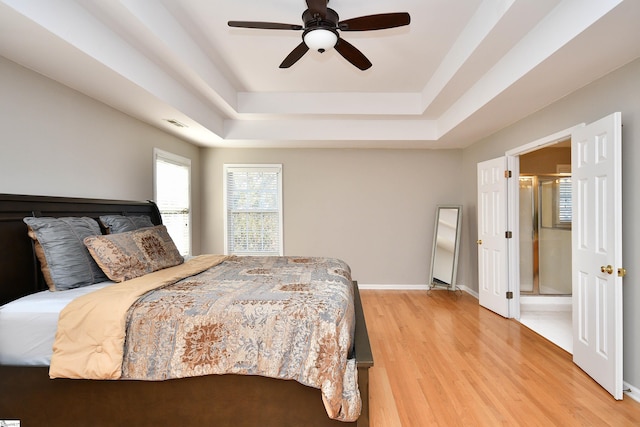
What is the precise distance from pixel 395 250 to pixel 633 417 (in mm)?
3478

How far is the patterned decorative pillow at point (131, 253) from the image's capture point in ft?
7.47

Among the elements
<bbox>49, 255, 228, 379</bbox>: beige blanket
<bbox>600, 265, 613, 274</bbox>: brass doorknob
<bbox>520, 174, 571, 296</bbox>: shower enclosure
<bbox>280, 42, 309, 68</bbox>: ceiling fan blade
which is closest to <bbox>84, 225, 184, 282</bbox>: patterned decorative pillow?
<bbox>49, 255, 228, 379</bbox>: beige blanket

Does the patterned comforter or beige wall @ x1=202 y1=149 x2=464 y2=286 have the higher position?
beige wall @ x1=202 y1=149 x2=464 y2=286

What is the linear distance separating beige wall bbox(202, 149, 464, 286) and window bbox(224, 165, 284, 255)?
199mm

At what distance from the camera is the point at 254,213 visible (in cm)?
540

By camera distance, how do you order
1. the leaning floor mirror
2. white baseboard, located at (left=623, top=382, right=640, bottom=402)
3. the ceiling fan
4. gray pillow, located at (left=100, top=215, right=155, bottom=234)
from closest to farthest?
1. the ceiling fan
2. white baseboard, located at (left=623, top=382, right=640, bottom=402)
3. gray pillow, located at (left=100, top=215, right=155, bottom=234)
4. the leaning floor mirror

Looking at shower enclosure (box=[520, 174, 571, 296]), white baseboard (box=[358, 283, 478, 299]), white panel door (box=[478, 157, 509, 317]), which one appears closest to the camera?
white panel door (box=[478, 157, 509, 317])

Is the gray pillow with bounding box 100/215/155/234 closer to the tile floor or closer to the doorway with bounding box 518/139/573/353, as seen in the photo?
the tile floor

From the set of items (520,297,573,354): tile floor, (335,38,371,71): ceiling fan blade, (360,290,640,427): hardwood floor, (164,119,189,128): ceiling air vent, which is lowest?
(520,297,573,354): tile floor

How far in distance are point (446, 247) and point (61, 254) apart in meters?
4.83

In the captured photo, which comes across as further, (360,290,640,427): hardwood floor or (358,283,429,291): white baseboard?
(358,283,429,291): white baseboard

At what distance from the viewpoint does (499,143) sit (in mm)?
4215

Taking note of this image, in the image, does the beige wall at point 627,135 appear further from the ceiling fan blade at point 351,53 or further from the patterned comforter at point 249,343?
the patterned comforter at point 249,343

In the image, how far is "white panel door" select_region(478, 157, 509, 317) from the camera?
13.0ft
